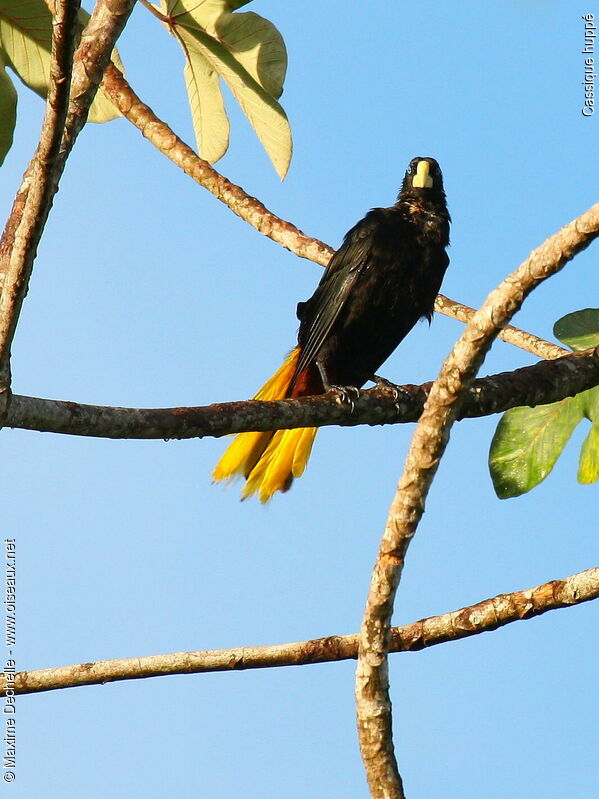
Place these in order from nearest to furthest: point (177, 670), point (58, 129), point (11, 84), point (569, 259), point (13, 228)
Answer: point (58, 129) → point (569, 259) → point (177, 670) → point (13, 228) → point (11, 84)

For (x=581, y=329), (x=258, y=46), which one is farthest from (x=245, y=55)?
(x=581, y=329)

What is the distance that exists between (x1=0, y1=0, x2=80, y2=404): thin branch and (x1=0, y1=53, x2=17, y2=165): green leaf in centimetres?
118

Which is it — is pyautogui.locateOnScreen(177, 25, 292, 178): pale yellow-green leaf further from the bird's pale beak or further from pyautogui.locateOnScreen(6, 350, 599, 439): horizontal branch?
the bird's pale beak

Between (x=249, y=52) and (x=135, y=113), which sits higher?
(x=135, y=113)

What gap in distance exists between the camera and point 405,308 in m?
4.37

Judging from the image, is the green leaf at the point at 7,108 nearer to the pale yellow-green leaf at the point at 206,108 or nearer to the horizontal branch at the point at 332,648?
the pale yellow-green leaf at the point at 206,108

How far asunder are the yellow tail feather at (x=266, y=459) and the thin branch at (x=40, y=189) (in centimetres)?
183

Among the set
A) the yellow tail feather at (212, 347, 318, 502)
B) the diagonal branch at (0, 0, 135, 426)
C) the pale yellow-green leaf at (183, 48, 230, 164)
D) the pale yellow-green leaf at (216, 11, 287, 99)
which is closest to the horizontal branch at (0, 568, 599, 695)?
the diagonal branch at (0, 0, 135, 426)

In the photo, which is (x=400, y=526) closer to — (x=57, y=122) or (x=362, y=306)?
(x=57, y=122)

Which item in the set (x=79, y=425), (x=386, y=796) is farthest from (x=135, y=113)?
(x=386, y=796)

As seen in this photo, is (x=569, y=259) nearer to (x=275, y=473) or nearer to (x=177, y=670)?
(x=177, y=670)

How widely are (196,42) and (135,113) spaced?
90 centimetres

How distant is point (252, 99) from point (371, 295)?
125 cm

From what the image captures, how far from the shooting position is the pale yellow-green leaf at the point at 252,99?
10.7 feet
